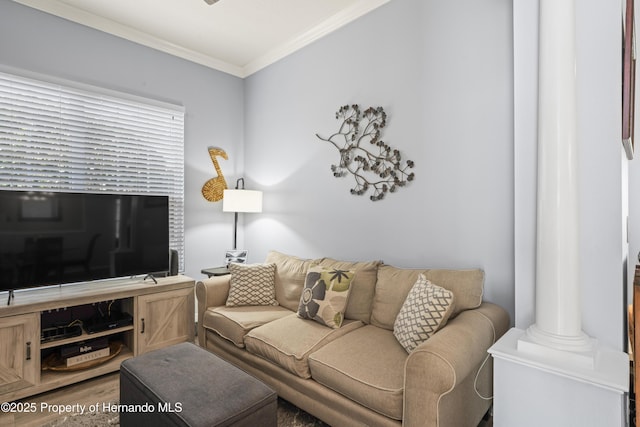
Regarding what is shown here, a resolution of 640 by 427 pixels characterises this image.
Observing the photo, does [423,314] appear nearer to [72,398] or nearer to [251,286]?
[251,286]

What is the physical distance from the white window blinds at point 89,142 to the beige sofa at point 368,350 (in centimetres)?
127

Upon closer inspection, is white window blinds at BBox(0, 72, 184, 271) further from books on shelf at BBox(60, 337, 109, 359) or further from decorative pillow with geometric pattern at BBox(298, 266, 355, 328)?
decorative pillow with geometric pattern at BBox(298, 266, 355, 328)

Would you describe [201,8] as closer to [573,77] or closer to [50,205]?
[50,205]

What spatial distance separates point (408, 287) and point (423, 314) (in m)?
0.36

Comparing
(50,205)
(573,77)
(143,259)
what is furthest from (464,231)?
(50,205)

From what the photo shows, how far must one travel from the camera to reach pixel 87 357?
2.45m

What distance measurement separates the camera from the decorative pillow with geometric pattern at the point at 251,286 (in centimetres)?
271

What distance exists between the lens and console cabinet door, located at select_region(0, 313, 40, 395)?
2062 mm

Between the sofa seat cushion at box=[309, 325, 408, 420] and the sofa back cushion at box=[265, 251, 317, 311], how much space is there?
29.8 inches

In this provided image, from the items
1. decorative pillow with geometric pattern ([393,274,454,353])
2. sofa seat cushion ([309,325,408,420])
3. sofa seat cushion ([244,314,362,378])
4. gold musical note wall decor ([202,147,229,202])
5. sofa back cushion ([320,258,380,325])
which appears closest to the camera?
sofa seat cushion ([309,325,408,420])

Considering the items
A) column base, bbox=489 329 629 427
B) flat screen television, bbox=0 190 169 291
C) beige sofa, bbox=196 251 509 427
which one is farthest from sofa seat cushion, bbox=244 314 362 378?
flat screen television, bbox=0 190 169 291

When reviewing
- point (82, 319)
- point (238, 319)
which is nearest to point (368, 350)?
point (238, 319)

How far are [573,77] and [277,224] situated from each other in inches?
107

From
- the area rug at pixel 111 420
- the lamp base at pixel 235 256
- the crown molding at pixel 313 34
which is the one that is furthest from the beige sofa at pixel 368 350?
the crown molding at pixel 313 34
